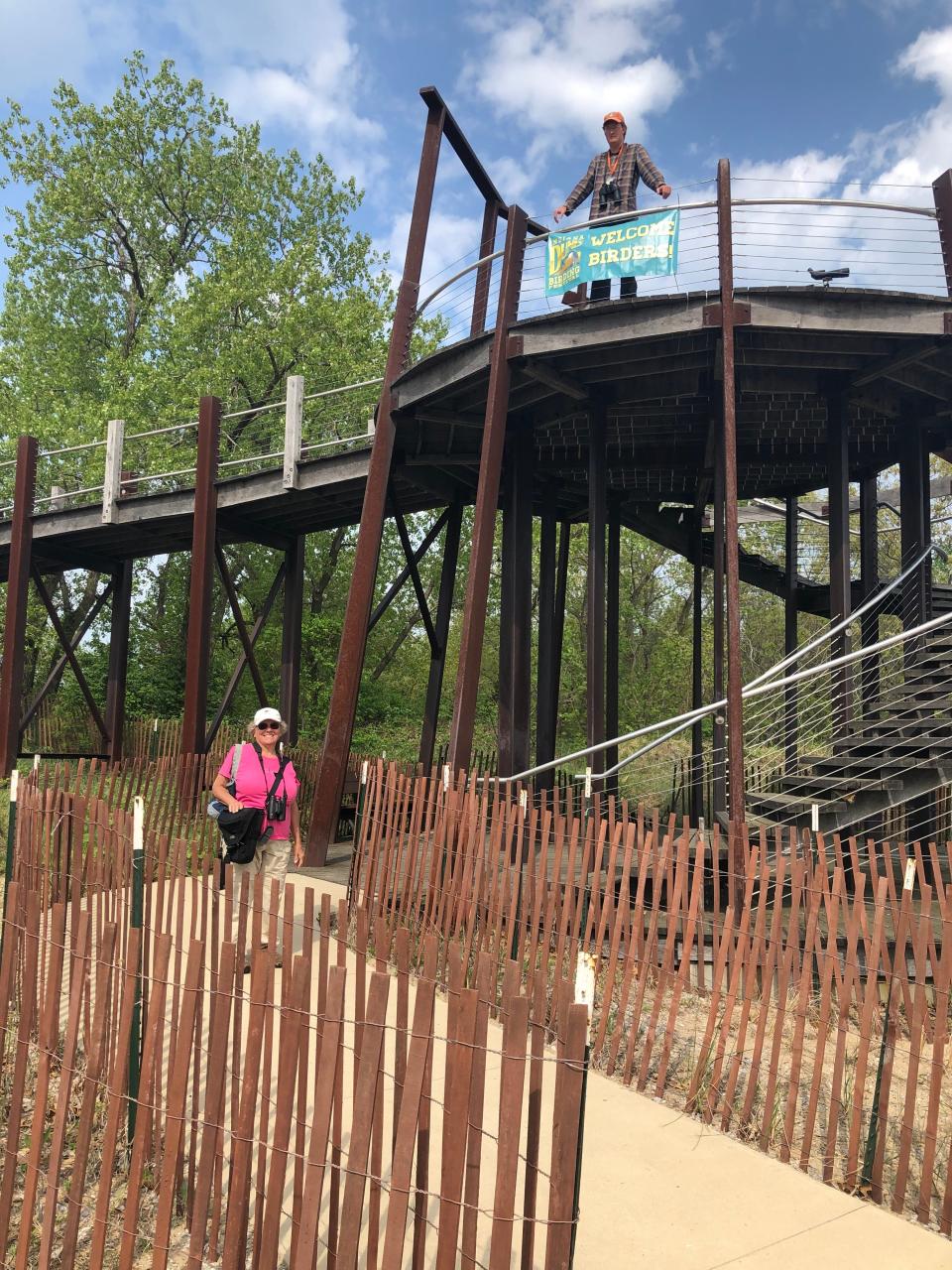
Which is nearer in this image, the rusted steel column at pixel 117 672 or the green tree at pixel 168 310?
the rusted steel column at pixel 117 672

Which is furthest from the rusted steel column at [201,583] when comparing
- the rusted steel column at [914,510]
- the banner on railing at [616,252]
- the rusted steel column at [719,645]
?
the rusted steel column at [914,510]

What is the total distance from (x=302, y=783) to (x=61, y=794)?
297 inches

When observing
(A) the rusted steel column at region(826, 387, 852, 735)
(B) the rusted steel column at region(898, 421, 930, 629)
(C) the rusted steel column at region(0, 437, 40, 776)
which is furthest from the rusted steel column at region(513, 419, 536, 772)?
(C) the rusted steel column at region(0, 437, 40, 776)

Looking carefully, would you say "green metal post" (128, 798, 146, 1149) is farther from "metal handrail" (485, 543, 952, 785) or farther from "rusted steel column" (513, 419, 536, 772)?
"rusted steel column" (513, 419, 536, 772)

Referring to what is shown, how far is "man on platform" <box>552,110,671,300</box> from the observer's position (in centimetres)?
896

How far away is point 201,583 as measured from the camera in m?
12.6

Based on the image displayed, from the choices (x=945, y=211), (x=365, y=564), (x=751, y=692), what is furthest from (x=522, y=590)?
(x=945, y=211)

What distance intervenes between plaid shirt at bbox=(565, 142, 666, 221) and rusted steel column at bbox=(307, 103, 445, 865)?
1.78 meters

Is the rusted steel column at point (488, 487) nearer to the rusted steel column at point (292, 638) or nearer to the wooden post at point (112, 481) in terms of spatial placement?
the rusted steel column at point (292, 638)

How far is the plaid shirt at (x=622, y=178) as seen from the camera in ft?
29.2

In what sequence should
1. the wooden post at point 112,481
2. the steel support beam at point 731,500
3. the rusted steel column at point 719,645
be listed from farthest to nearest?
the wooden post at point 112,481 → the rusted steel column at point 719,645 → the steel support beam at point 731,500

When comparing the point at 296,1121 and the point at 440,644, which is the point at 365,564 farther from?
the point at 296,1121

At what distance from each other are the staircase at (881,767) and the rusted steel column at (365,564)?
4139 mm

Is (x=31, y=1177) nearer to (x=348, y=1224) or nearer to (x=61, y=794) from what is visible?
(x=348, y=1224)
